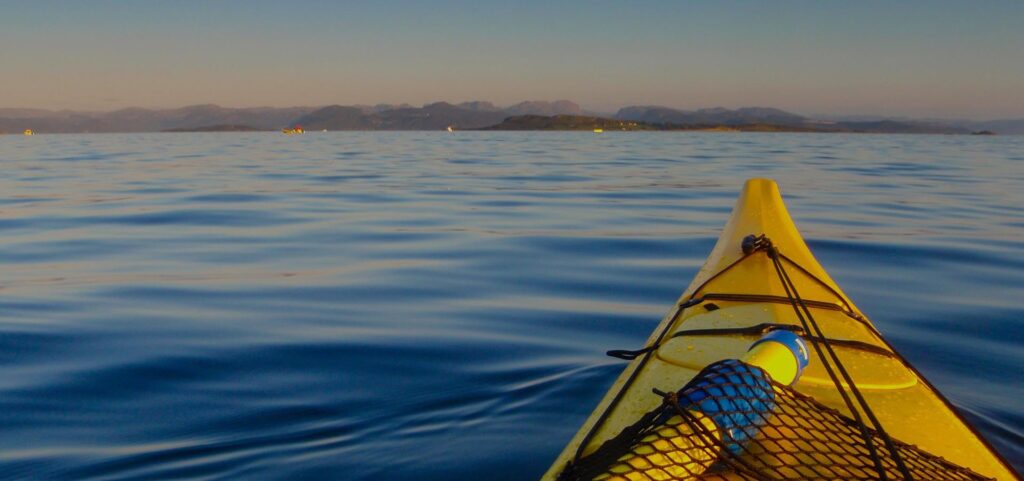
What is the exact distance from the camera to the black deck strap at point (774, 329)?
3.34 m

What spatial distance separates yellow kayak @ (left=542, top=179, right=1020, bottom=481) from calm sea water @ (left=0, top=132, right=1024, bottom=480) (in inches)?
29.3

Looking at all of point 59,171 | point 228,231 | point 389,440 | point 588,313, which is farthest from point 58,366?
point 59,171

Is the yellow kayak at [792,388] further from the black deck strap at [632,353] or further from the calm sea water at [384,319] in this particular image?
the calm sea water at [384,319]

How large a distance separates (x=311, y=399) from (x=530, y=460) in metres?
1.37

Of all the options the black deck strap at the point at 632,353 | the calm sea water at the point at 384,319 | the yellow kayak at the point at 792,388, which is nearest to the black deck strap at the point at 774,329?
the yellow kayak at the point at 792,388

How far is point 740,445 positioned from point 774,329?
47.6 inches

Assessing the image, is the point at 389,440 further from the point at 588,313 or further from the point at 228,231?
the point at 228,231

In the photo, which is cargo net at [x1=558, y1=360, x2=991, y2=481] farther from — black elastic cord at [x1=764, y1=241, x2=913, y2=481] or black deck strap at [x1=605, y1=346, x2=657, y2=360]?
black deck strap at [x1=605, y1=346, x2=657, y2=360]

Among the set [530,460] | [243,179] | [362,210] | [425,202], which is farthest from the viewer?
[243,179]

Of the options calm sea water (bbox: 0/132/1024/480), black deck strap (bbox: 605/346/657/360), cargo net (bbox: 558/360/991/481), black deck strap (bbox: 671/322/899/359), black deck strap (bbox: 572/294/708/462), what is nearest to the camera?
cargo net (bbox: 558/360/991/481)

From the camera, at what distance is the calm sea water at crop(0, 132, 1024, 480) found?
12.3 feet

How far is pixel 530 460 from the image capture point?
352 centimetres

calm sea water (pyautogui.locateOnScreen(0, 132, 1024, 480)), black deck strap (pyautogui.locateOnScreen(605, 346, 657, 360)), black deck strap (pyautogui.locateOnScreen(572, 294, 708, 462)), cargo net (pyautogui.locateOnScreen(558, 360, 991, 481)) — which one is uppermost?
cargo net (pyautogui.locateOnScreen(558, 360, 991, 481))

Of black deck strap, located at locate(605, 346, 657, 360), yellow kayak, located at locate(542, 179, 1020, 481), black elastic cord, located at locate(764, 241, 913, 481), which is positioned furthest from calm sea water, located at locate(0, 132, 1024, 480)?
black elastic cord, located at locate(764, 241, 913, 481)
